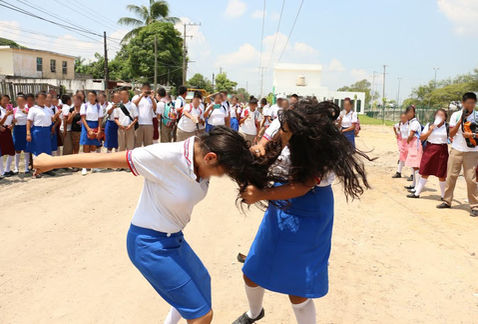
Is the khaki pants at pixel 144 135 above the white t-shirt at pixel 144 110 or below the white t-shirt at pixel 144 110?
below

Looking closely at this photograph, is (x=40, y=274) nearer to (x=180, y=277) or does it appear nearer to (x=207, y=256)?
(x=207, y=256)

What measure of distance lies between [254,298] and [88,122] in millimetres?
7432

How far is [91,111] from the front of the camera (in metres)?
9.08

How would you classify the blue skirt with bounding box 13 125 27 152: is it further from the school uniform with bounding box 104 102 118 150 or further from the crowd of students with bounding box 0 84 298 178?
the school uniform with bounding box 104 102 118 150

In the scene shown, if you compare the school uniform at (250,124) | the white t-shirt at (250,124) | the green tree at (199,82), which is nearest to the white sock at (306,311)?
the school uniform at (250,124)

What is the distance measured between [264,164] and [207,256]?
93.7 inches

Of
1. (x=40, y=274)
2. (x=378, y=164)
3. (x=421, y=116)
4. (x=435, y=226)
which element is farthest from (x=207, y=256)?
(x=421, y=116)

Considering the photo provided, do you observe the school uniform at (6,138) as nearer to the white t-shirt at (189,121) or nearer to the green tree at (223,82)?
the white t-shirt at (189,121)

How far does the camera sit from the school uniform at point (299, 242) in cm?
254

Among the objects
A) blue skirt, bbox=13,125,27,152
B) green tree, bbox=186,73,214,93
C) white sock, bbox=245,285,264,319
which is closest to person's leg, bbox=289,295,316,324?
white sock, bbox=245,285,264,319

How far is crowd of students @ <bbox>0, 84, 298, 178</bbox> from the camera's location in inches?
340

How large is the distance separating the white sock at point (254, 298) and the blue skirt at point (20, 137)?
7.84m


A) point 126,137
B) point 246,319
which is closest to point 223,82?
point 126,137

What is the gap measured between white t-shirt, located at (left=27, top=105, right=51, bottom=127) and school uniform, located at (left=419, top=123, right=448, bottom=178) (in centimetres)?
807
